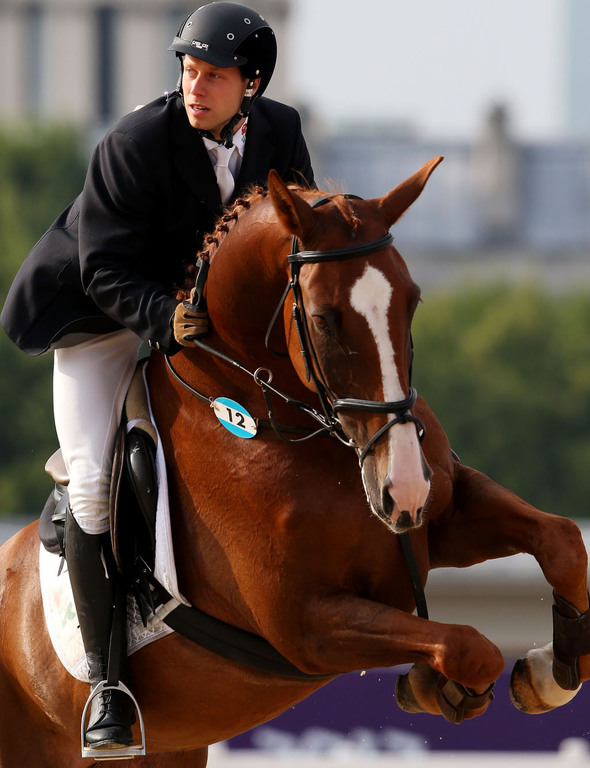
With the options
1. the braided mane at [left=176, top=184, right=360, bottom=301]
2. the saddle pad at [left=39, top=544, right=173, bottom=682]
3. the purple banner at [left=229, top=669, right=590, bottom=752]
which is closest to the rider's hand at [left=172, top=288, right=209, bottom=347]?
the braided mane at [left=176, top=184, right=360, bottom=301]

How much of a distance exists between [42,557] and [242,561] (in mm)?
1255

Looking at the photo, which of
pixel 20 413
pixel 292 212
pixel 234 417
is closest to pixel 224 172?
pixel 292 212

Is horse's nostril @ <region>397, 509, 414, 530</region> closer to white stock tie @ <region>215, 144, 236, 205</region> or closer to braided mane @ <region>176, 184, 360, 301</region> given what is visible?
braided mane @ <region>176, 184, 360, 301</region>

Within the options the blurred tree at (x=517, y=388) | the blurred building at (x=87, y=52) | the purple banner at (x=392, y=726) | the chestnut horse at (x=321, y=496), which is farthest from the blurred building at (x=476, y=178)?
the chestnut horse at (x=321, y=496)

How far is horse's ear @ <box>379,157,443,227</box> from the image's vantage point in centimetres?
579

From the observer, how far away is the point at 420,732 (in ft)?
31.7

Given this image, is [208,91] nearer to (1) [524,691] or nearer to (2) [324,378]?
(2) [324,378]

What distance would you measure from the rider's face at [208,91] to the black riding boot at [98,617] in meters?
1.66

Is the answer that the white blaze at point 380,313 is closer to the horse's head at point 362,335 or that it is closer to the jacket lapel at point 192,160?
the horse's head at point 362,335

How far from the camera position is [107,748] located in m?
6.65

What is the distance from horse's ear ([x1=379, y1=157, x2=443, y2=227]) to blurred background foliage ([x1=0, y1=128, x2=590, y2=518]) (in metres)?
43.7

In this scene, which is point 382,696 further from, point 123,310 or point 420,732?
point 123,310

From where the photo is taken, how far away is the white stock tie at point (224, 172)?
632 cm

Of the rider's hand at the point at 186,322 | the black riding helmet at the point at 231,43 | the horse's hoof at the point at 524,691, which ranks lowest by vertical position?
the horse's hoof at the point at 524,691
